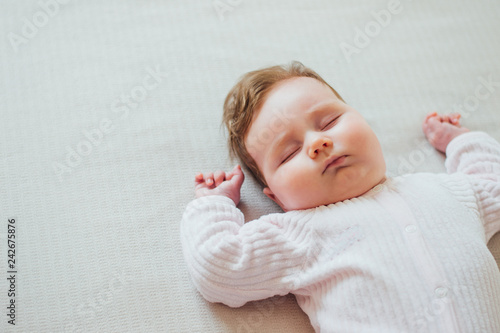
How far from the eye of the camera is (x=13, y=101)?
4.48ft

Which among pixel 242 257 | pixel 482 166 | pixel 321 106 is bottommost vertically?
pixel 242 257

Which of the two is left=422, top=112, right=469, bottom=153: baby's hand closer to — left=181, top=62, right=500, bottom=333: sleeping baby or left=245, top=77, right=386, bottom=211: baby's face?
left=181, top=62, right=500, bottom=333: sleeping baby

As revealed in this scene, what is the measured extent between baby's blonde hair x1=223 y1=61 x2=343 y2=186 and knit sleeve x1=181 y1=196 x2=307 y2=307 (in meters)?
0.22

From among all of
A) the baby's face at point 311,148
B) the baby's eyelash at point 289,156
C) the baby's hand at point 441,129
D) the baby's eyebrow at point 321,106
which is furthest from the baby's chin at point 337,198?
the baby's hand at point 441,129

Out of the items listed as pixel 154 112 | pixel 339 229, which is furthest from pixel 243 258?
pixel 154 112

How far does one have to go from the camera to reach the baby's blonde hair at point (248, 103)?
4.08ft

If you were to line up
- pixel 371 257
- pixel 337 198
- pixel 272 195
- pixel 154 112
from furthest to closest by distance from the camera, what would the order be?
pixel 154 112 → pixel 272 195 → pixel 337 198 → pixel 371 257

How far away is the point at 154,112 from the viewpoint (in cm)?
141

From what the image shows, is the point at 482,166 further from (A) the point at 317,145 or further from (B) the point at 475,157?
(A) the point at 317,145

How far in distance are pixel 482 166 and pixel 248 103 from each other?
2.11ft

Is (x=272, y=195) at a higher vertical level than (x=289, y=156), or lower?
lower

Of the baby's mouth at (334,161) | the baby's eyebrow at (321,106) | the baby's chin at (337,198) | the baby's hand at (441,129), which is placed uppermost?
the baby's eyebrow at (321,106)

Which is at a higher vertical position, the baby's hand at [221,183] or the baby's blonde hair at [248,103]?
the baby's blonde hair at [248,103]

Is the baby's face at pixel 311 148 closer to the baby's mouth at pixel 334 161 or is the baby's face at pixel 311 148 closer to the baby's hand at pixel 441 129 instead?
the baby's mouth at pixel 334 161
